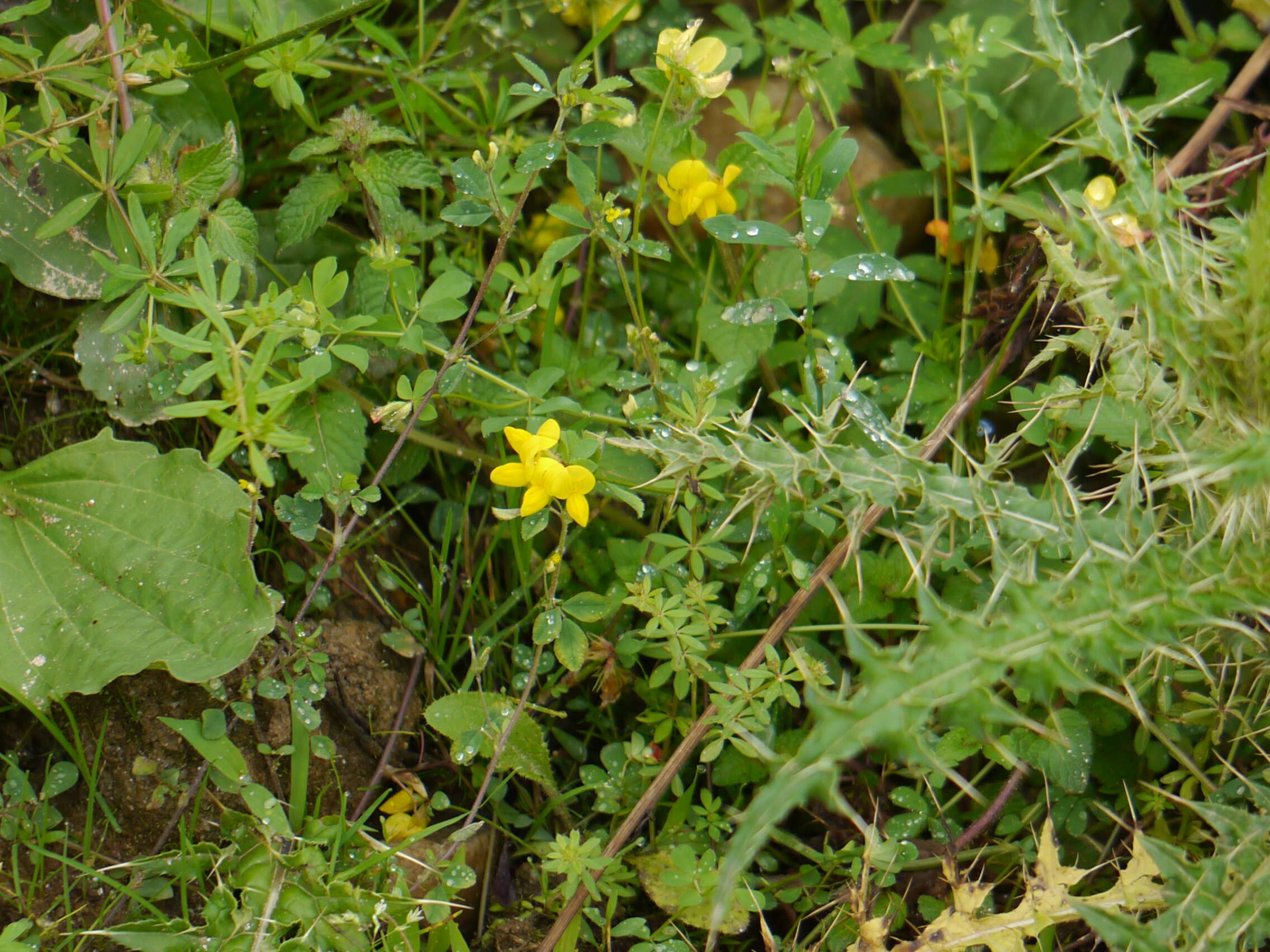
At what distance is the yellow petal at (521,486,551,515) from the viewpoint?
184 centimetres

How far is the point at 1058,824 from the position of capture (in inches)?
82.6

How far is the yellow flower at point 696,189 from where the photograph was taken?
2.20m

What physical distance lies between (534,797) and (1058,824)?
3.85 feet

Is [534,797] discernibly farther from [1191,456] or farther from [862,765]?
[1191,456]

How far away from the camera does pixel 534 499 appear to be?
1.84 meters

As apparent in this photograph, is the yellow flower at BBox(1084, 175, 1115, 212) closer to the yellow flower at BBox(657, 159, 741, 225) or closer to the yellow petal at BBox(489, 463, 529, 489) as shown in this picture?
the yellow flower at BBox(657, 159, 741, 225)

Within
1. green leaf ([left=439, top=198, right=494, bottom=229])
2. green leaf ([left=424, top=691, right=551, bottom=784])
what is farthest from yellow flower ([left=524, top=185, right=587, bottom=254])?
green leaf ([left=424, top=691, right=551, bottom=784])

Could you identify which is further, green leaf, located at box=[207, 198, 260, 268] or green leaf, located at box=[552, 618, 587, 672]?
green leaf, located at box=[207, 198, 260, 268]

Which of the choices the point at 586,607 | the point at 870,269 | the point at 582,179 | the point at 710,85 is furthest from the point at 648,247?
the point at 586,607

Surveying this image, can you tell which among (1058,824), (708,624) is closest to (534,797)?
(708,624)

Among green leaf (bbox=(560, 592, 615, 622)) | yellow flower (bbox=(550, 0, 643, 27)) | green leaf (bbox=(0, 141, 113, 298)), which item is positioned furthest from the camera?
yellow flower (bbox=(550, 0, 643, 27))

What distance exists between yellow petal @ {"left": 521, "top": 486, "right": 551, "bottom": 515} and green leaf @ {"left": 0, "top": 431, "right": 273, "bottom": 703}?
59 centimetres

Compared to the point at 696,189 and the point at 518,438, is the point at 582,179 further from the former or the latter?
the point at 518,438

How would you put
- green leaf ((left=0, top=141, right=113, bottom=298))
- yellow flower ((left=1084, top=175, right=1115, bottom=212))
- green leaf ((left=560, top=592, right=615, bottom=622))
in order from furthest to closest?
yellow flower ((left=1084, top=175, right=1115, bottom=212)) < green leaf ((left=0, top=141, right=113, bottom=298)) < green leaf ((left=560, top=592, right=615, bottom=622))
